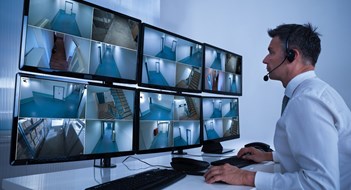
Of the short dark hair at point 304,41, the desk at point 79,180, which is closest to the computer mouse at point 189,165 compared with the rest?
the desk at point 79,180

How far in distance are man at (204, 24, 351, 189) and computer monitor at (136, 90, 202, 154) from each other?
444 mm

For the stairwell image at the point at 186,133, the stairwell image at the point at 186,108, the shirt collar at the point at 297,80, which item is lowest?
the stairwell image at the point at 186,133

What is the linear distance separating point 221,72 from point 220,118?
34 cm

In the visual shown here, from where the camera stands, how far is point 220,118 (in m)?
1.96

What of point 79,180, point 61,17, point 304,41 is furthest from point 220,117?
point 61,17

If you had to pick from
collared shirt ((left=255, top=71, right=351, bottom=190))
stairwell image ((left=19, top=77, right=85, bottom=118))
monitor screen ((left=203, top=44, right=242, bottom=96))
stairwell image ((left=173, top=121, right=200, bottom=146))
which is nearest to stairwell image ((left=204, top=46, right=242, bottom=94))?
monitor screen ((left=203, top=44, right=242, bottom=96))

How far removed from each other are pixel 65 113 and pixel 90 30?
371 mm

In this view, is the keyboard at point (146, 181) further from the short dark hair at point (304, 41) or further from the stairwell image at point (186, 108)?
the short dark hair at point (304, 41)

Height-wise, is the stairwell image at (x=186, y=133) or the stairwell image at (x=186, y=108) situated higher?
the stairwell image at (x=186, y=108)

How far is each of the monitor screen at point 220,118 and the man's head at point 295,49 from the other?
65cm

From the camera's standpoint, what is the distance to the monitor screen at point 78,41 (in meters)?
1.00

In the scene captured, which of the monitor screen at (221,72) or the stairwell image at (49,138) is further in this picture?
the monitor screen at (221,72)

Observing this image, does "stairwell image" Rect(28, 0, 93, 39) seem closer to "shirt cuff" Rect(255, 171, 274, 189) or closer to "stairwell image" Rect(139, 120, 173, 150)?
"stairwell image" Rect(139, 120, 173, 150)

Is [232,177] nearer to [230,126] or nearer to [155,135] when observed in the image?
[155,135]
